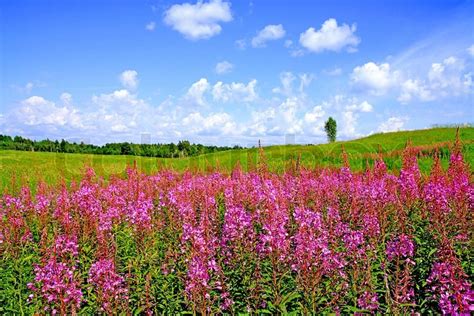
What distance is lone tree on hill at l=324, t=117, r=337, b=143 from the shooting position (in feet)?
263

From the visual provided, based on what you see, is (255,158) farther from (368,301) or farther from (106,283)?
(106,283)

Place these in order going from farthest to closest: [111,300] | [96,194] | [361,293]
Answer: [96,194] → [361,293] → [111,300]

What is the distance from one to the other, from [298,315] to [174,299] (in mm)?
1690

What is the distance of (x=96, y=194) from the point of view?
9305 mm

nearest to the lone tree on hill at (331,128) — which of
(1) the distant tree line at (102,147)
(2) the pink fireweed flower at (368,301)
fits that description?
(1) the distant tree line at (102,147)

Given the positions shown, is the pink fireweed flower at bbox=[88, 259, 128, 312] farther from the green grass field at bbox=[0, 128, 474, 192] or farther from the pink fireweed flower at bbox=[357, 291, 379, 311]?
the green grass field at bbox=[0, 128, 474, 192]

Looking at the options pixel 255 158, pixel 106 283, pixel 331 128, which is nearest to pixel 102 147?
pixel 331 128

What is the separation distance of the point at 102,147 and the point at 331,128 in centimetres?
4428

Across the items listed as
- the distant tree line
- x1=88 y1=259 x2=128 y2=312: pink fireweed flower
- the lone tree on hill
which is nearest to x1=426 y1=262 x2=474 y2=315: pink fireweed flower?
x1=88 y1=259 x2=128 y2=312: pink fireweed flower

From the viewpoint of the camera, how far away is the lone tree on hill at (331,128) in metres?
80.1

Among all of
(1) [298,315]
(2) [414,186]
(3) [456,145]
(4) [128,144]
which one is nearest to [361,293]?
(1) [298,315]

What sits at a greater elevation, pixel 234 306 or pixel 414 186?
pixel 414 186

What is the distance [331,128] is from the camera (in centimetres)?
8019

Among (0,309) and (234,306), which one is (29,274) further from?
(234,306)
